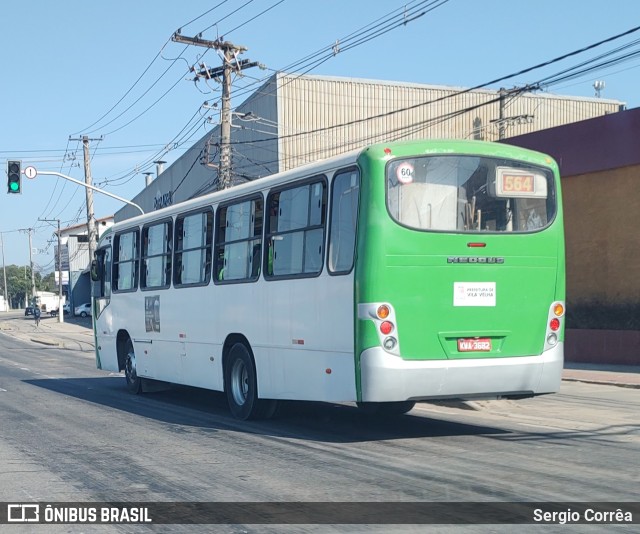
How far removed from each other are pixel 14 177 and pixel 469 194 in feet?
76.6

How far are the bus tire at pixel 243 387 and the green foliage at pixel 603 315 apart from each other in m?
12.0

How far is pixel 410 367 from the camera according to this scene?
32.5ft

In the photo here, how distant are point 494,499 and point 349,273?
3.51 metres

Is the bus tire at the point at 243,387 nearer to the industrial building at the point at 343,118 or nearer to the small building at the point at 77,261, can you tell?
the industrial building at the point at 343,118

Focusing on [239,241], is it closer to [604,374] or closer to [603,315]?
[604,374]

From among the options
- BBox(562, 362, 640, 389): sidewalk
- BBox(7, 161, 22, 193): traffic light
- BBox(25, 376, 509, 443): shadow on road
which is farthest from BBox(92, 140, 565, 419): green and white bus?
BBox(7, 161, 22, 193): traffic light

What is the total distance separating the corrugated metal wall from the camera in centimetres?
4003

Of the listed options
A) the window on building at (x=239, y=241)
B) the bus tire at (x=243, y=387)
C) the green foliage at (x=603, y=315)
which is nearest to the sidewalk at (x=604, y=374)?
the green foliage at (x=603, y=315)

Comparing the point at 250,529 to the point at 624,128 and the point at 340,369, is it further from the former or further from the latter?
the point at 624,128

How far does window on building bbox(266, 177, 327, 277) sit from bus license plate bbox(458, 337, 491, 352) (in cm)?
191

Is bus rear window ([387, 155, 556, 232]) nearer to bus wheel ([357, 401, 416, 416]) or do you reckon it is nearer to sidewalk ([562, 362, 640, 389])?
bus wheel ([357, 401, 416, 416])

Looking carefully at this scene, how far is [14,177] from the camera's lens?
3025 centimetres

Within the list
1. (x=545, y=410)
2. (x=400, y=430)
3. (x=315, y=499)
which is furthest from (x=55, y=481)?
(x=545, y=410)

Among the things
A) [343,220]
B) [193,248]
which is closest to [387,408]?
[343,220]
